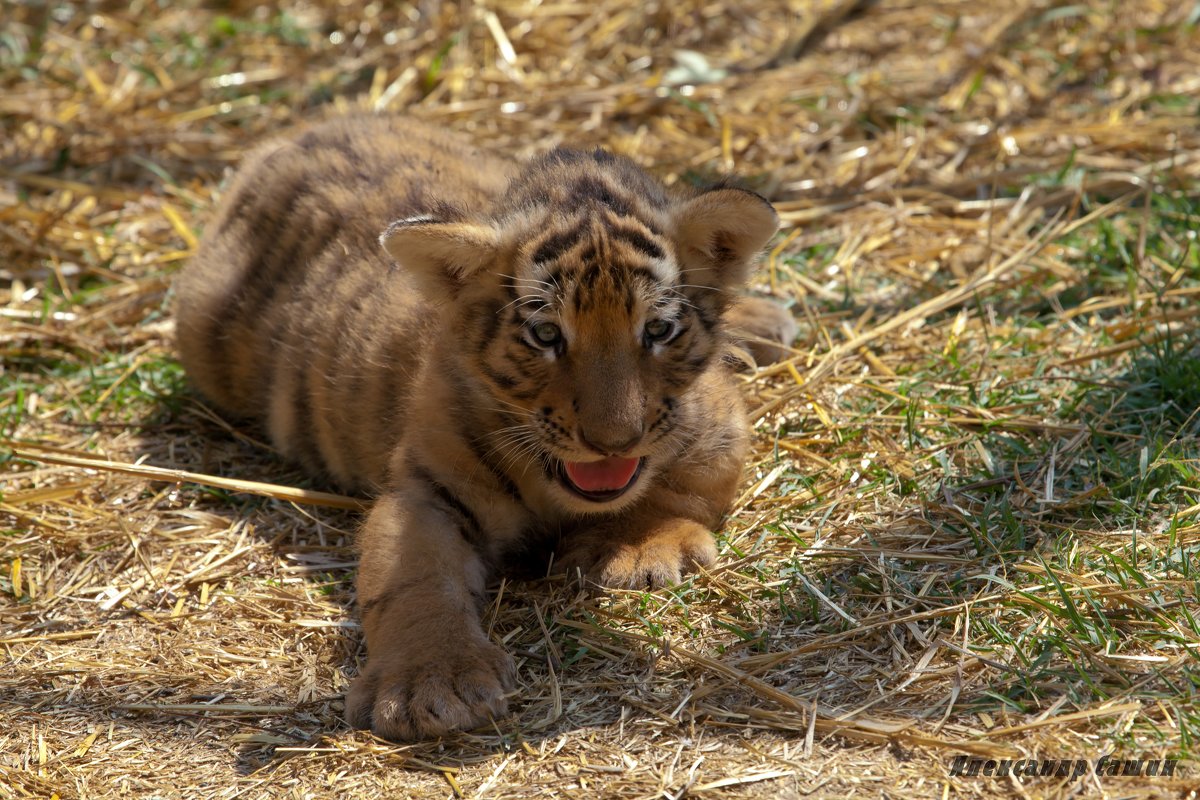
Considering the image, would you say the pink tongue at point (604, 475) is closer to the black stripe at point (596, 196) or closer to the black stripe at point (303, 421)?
the black stripe at point (596, 196)

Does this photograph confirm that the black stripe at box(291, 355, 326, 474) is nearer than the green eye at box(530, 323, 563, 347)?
No

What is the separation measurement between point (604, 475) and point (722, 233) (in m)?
0.88

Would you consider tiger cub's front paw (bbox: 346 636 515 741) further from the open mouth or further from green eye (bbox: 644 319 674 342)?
green eye (bbox: 644 319 674 342)

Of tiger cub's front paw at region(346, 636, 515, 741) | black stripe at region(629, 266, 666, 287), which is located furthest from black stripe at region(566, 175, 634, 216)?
tiger cub's front paw at region(346, 636, 515, 741)

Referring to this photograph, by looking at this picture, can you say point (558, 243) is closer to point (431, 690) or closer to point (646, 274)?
point (646, 274)

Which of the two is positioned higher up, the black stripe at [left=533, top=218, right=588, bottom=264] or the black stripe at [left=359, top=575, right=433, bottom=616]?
the black stripe at [left=533, top=218, right=588, bottom=264]

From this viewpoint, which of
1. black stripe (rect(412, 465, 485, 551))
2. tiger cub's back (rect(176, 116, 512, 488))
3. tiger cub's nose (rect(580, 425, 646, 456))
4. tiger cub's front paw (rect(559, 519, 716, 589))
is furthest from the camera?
tiger cub's back (rect(176, 116, 512, 488))

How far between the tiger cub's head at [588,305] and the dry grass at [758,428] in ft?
1.72

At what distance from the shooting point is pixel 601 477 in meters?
4.11

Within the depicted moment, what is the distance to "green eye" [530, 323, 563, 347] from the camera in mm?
3928

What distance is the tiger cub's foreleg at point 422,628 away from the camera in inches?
140

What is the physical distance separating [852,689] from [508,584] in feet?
4.28

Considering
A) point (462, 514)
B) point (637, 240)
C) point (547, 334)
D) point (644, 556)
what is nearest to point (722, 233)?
point (637, 240)

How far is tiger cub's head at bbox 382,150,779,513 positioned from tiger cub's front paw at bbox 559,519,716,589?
19 centimetres
